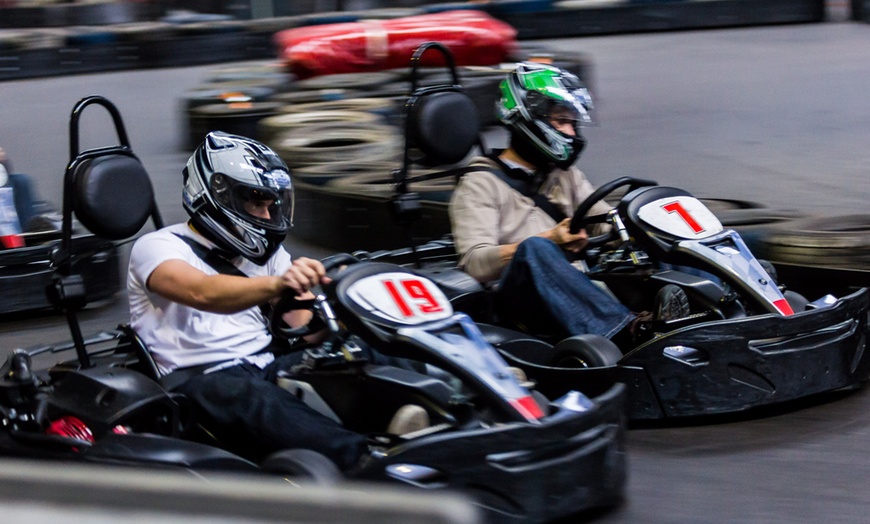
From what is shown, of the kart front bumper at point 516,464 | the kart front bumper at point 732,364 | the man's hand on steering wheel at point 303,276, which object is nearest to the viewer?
the kart front bumper at point 516,464

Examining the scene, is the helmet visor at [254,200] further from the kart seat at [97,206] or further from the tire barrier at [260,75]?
the tire barrier at [260,75]

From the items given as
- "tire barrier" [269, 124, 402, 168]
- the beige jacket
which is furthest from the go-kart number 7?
"tire barrier" [269, 124, 402, 168]

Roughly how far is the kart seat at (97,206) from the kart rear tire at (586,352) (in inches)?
41.1

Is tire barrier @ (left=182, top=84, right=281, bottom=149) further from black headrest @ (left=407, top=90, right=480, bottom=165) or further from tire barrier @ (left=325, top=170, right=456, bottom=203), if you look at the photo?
black headrest @ (left=407, top=90, right=480, bottom=165)

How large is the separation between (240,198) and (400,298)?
475 mm

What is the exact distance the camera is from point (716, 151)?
25.0 feet

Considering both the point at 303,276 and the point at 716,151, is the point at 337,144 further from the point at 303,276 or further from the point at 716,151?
the point at 303,276

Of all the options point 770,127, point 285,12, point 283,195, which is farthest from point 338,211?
point 285,12

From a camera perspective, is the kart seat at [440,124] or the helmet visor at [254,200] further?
the kart seat at [440,124]

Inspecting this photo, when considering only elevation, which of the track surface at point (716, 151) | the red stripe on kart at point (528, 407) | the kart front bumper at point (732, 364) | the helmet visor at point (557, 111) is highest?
the helmet visor at point (557, 111)

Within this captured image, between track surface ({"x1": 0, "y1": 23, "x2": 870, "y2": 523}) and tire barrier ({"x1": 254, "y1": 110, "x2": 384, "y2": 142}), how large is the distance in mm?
686

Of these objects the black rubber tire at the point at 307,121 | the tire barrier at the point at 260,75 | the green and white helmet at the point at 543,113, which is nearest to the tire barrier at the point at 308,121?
the black rubber tire at the point at 307,121

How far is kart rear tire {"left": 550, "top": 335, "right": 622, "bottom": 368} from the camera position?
311 centimetres

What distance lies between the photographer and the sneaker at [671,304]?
3320mm
